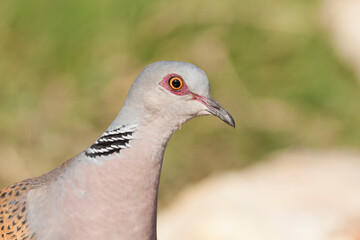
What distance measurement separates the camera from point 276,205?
14.9 ft

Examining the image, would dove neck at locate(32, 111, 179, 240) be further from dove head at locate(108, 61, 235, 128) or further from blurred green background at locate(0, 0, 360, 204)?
blurred green background at locate(0, 0, 360, 204)

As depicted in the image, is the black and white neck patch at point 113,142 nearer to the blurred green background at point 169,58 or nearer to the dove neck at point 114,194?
the dove neck at point 114,194

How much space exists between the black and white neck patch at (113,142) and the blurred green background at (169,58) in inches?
117

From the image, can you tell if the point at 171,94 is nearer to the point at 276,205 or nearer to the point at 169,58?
the point at 276,205

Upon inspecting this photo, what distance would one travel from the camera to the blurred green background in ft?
19.9

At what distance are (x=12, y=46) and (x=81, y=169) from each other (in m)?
3.69

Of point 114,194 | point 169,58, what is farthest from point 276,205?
point 169,58

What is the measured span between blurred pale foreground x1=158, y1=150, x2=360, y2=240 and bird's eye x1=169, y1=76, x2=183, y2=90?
5.56 feet

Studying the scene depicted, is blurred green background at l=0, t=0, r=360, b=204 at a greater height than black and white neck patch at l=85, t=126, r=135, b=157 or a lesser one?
greater

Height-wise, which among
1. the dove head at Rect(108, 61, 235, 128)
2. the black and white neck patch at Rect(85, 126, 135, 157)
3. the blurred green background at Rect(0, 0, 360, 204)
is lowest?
the black and white neck patch at Rect(85, 126, 135, 157)

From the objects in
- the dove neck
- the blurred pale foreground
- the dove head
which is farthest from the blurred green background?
the dove head

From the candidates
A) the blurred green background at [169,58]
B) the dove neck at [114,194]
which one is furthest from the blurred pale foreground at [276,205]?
the dove neck at [114,194]

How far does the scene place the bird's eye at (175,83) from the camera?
Result: 9.26 feet

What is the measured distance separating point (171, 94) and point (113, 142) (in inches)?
13.3
